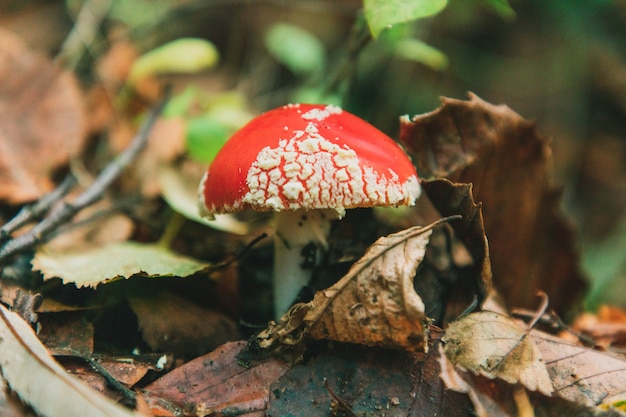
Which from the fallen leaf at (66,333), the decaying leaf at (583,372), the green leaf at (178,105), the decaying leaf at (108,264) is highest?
the green leaf at (178,105)

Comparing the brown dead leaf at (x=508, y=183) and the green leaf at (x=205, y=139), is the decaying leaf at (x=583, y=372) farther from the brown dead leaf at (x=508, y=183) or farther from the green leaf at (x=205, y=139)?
the green leaf at (x=205, y=139)

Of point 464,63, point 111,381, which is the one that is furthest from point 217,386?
point 464,63

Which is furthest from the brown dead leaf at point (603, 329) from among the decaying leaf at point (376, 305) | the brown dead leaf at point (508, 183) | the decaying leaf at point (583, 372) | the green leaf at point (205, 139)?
the green leaf at point (205, 139)

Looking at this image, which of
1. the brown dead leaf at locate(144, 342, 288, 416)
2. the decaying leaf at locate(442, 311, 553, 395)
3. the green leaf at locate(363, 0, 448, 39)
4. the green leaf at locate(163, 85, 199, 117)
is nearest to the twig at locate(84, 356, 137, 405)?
the brown dead leaf at locate(144, 342, 288, 416)

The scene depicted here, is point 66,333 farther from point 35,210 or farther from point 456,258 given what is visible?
point 456,258

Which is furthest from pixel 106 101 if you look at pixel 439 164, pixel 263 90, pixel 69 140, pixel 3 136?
pixel 439 164

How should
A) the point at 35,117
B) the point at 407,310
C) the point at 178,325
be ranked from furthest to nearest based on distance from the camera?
the point at 35,117, the point at 178,325, the point at 407,310
